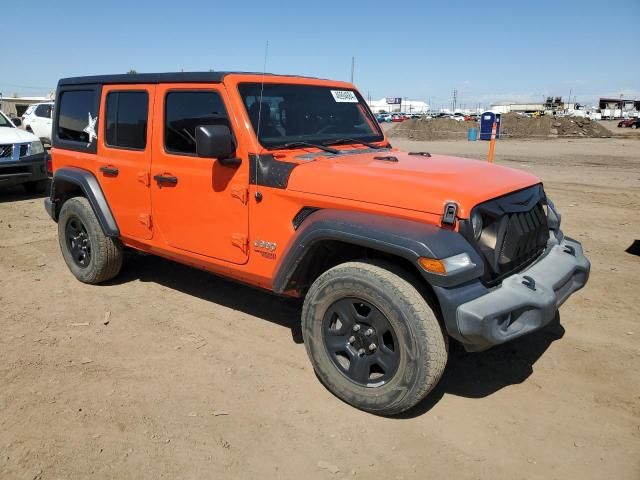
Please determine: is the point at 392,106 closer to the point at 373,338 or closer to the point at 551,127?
the point at 551,127

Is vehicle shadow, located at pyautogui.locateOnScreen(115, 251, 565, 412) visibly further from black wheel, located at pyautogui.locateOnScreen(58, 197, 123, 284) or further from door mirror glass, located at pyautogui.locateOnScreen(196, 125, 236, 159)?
door mirror glass, located at pyautogui.locateOnScreen(196, 125, 236, 159)

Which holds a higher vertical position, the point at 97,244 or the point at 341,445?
the point at 97,244

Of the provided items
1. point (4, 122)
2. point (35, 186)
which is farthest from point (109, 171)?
point (4, 122)

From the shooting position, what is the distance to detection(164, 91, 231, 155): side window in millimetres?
3584

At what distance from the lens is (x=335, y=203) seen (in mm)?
3004

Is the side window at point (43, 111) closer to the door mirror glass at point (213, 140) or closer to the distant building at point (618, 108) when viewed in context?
the door mirror glass at point (213, 140)

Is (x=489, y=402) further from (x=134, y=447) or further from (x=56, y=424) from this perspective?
(x=56, y=424)

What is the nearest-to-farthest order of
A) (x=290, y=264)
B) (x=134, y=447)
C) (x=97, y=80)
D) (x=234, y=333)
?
(x=134, y=447)
(x=290, y=264)
(x=234, y=333)
(x=97, y=80)

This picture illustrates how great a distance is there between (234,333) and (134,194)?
141cm

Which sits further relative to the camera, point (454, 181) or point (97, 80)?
point (97, 80)

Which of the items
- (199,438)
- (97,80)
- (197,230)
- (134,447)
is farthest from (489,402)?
(97,80)

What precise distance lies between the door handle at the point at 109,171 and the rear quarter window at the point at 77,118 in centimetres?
26

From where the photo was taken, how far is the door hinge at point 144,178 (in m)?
4.04

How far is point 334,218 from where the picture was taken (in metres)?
2.91
